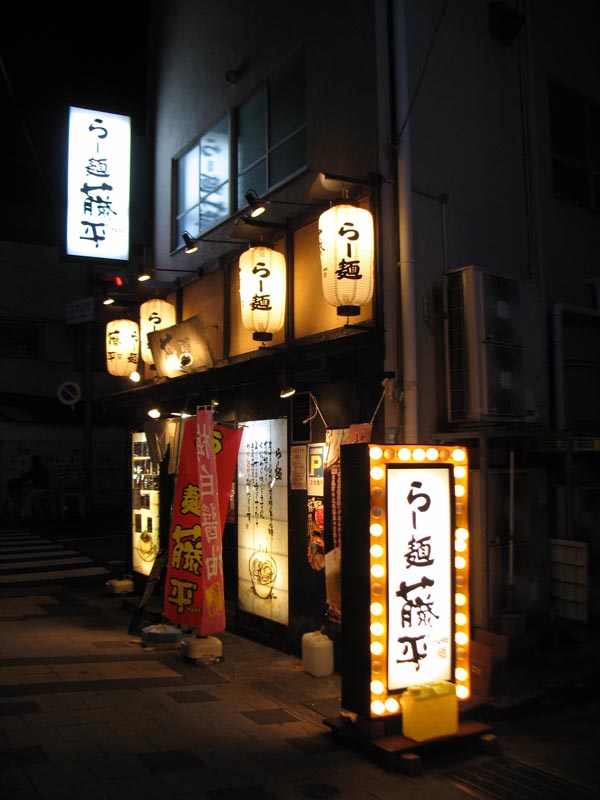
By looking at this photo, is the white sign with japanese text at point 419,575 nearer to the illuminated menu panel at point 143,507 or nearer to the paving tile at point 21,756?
the paving tile at point 21,756

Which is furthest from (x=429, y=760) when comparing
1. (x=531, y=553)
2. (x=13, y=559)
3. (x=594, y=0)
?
(x=13, y=559)

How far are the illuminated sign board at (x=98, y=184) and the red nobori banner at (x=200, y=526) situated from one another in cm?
617

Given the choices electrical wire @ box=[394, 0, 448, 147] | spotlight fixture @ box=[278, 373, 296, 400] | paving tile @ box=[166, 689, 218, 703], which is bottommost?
paving tile @ box=[166, 689, 218, 703]

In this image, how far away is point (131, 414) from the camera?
16922 mm

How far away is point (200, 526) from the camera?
9758mm

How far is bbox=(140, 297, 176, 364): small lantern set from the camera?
580 inches

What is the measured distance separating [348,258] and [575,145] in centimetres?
631

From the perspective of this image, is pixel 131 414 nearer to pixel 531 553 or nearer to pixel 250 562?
pixel 250 562

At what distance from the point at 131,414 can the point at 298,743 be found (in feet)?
36.5

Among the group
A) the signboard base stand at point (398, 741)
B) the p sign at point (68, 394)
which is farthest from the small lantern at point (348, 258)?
the p sign at point (68, 394)

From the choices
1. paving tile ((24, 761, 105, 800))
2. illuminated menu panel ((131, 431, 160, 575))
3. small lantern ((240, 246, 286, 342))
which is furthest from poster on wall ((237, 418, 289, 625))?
paving tile ((24, 761, 105, 800))

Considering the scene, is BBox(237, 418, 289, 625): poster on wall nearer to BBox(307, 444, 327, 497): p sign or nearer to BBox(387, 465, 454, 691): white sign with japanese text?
BBox(307, 444, 327, 497): p sign

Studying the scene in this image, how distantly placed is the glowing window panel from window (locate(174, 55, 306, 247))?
6.42 m

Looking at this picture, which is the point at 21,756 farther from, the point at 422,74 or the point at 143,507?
the point at 143,507
